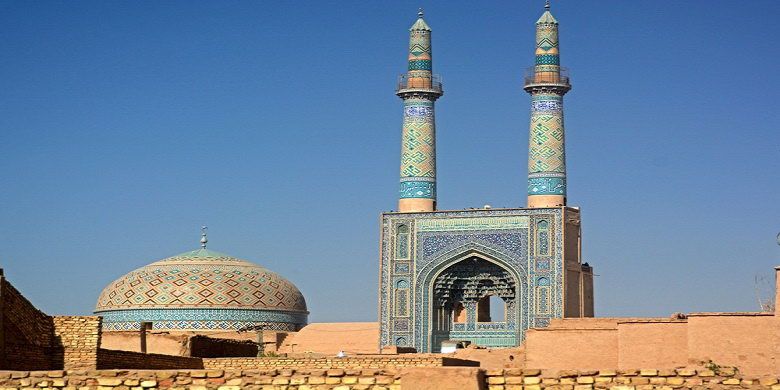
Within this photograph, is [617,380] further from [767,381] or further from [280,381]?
[280,381]

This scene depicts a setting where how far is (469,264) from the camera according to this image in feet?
98.5

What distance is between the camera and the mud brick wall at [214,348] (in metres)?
18.1

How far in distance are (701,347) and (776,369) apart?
958 mm

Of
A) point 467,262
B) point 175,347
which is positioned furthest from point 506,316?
point 175,347

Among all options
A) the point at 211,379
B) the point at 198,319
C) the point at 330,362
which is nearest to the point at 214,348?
the point at 330,362

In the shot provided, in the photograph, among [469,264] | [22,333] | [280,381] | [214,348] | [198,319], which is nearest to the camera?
[280,381]

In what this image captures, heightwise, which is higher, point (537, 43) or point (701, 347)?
point (537, 43)

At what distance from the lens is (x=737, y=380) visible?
23.5 ft

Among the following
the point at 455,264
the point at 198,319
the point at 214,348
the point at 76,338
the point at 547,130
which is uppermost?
the point at 547,130

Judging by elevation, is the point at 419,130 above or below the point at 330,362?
above

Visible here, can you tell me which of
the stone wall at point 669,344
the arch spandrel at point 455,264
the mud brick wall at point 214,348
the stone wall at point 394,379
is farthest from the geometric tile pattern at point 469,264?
the stone wall at point 394,379

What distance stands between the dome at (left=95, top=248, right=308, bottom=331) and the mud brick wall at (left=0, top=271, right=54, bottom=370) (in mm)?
22221

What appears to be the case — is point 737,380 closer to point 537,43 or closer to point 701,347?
point 701,347

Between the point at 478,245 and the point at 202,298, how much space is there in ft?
25.4
